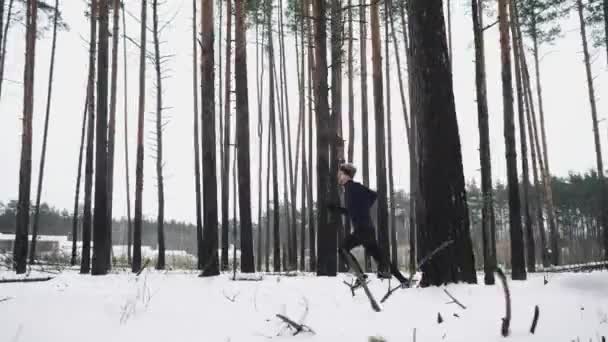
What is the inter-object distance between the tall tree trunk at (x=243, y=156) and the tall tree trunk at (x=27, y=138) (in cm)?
601

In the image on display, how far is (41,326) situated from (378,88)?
10.1 m

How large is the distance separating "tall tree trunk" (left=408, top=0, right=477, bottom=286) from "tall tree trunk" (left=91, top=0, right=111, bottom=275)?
6254 millimetres

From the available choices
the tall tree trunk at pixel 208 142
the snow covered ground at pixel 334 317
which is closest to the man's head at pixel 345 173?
the snow covered ground at pixel 334 317

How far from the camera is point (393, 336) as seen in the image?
6.23 feet

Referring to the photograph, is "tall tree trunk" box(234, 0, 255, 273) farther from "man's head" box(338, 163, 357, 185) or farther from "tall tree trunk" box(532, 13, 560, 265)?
"tall tree trunk" box(532, 13, 560, 265)

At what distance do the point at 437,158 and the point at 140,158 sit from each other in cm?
1099

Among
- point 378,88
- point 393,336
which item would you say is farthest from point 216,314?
point 378,88

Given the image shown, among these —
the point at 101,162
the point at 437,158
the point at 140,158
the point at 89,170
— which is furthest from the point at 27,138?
the point at 437,158

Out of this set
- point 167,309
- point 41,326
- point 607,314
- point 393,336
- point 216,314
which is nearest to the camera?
point 393,336

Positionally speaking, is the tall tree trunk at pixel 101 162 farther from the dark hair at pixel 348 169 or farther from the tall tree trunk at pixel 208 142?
the dark hair at pixel 348 169

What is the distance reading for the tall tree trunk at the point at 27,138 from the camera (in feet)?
35.3

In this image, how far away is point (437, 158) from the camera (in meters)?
3.38

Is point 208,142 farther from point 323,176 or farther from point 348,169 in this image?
point 348,169

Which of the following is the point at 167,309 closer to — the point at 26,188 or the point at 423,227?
the point at 423,227
